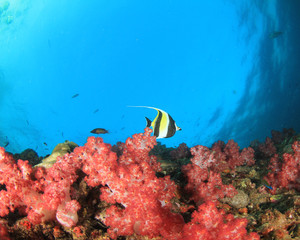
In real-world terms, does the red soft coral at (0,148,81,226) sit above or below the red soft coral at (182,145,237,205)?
below

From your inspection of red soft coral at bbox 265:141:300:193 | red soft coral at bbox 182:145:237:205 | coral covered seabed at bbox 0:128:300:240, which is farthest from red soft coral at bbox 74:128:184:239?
red soft coral at bbox 265:141:300:193

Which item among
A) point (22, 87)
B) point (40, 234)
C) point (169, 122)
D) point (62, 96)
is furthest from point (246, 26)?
point (22, 87)

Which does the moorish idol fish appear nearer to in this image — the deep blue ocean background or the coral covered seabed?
the coral covered seabed

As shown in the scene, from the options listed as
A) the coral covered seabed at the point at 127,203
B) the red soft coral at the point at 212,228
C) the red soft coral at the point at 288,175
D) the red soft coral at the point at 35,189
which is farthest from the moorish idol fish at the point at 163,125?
the red soft coral at the point at 288,175

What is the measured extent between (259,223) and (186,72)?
4607 cm

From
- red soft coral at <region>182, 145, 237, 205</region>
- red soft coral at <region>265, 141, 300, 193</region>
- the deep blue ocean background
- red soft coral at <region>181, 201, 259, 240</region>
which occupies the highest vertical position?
the deep blue ocean background

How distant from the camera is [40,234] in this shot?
1843 mm

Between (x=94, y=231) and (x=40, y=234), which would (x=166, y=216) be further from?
(x=40, y=234)

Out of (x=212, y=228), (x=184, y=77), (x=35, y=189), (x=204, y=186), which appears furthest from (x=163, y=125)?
(x=184, y=77)

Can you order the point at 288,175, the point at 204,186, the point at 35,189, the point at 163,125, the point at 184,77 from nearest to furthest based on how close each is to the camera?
the point at 35,189
the point at 204,186
the point at 163,125
the point at 288,175
the point at 184,77

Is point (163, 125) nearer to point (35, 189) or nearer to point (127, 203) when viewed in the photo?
point (127, 203)

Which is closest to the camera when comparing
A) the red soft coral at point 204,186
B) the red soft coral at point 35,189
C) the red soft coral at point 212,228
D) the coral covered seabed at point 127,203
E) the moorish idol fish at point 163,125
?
the red soft coral at point 212,228

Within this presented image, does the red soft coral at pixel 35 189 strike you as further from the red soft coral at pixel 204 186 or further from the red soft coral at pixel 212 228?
the red soft coral at pixel 204 186

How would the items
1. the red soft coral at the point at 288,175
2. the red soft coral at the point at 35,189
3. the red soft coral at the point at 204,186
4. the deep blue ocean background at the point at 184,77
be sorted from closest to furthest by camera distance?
the red soft coral at the point at 35,189, the red soft coral at the point at 204,186, the red soft coral at the point at 288,175, the deep blue ocean background at the point at 184,77
